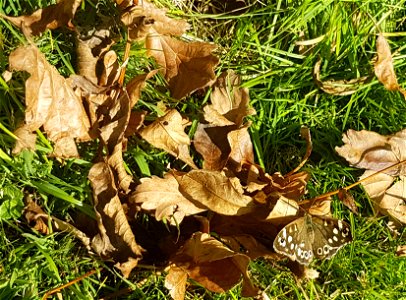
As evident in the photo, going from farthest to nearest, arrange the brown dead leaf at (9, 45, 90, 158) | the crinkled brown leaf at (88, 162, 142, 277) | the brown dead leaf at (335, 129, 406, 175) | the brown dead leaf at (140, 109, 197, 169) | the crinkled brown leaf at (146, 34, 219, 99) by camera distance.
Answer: the brown dead leaf at (335, 129, 406, 175) → the crinkled brown leaf at (146, 34, 219, 99) → the brown dead leaf at (140, 109, 197, 169) → the crinkled brown leaf at (88, 162, 142, 277) → the brown dead leaf at (9, 45, 90, 158)

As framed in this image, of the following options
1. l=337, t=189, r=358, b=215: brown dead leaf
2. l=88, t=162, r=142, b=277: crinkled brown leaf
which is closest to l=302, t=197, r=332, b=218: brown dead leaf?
l=337, t=189, r=358, b=215: brown dead leaf

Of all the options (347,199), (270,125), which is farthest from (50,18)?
(347,199)

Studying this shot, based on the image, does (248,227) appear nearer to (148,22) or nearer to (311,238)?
(311,238)

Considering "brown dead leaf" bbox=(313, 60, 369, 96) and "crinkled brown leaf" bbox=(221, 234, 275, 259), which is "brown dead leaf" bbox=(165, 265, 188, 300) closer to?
"crinkled brown leaf" bbox=(221, 234, 275, 259)

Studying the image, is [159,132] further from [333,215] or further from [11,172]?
[333,215]

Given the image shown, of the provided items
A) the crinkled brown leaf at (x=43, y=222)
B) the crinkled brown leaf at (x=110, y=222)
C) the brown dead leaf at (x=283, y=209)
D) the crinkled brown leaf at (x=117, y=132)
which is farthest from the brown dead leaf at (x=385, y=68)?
the crinkled brown leaf at (x=43, y=222)

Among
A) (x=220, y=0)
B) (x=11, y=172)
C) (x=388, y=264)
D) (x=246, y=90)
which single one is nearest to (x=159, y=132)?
(x=246, y=90)
